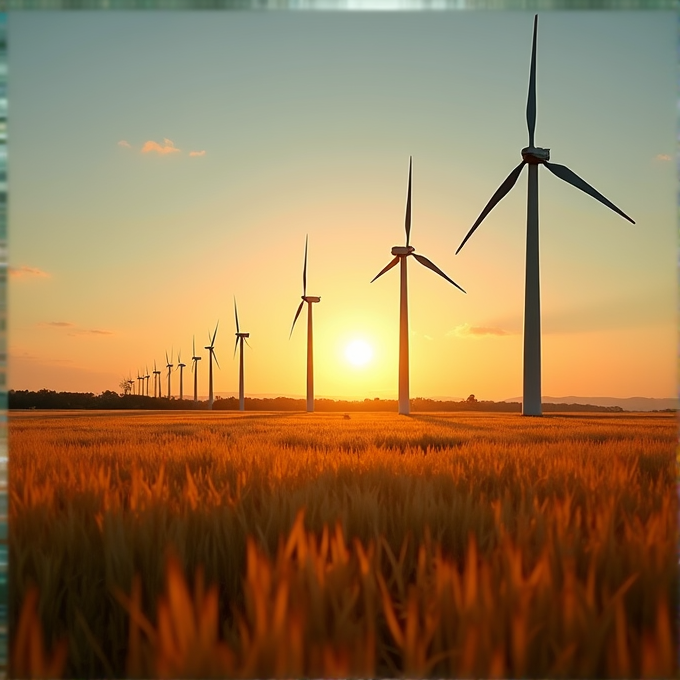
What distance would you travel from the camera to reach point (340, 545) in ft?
5.91

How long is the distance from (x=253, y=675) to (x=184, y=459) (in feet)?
13.5

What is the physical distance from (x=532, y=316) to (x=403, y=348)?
10.5 meters

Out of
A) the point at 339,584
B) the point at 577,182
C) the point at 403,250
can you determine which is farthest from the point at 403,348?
the point at 339,584

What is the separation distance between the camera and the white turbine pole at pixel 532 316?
66.9 feet

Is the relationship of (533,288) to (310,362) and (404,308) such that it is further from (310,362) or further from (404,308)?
(310,362)

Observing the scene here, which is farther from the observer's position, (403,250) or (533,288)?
(403,250)

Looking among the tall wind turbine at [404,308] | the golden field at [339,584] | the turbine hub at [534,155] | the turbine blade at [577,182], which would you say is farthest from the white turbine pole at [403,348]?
the golden field at [339,584]

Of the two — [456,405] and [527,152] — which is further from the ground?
[527,152]

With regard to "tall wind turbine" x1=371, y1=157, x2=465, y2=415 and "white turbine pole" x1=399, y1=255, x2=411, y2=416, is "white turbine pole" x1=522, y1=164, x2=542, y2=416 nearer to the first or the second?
"tall wind turbine" x1=371, y1=157, x2=465, y2=415

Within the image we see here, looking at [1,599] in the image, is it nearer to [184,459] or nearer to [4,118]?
[4,118]

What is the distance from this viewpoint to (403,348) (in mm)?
31078

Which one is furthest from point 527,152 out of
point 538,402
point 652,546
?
point 652,546

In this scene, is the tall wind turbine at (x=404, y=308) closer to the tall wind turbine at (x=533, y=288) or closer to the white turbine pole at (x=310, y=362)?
the tall wind turbine at (x=533, y=288)

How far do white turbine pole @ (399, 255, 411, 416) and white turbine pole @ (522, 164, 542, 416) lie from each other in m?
9.56
